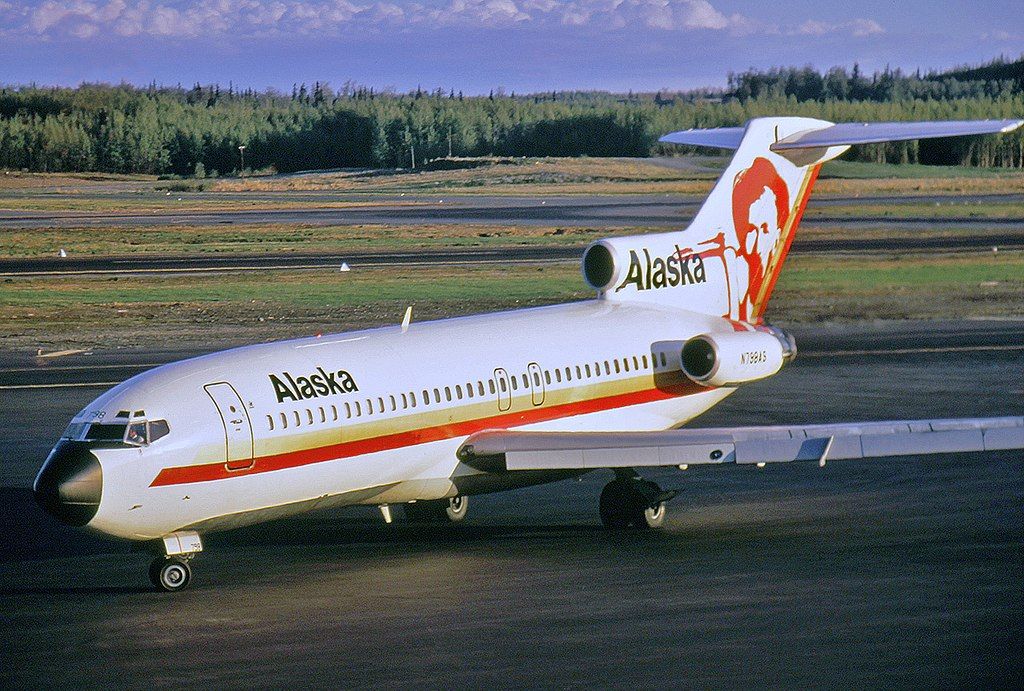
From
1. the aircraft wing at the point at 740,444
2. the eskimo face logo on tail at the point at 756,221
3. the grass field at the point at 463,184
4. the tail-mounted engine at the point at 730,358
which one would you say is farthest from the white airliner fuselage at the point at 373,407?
the grass field at the point at 463,184

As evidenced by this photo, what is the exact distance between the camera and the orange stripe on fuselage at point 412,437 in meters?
20.7

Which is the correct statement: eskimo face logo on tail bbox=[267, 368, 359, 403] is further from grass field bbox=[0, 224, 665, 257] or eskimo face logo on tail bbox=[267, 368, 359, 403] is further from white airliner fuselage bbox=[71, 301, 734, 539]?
grass field bbox=[0, 224, 665, 257]

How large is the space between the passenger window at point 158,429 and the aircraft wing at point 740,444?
4900 mm

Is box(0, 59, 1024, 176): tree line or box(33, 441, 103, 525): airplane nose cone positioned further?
box(0, 59, 1024, 176): tree line

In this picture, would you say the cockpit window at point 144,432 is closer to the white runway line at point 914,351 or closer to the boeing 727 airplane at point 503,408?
the boeing 727 airplane at point 503,408

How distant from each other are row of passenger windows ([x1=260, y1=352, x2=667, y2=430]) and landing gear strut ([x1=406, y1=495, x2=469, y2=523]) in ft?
7.89

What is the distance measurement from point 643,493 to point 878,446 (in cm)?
409

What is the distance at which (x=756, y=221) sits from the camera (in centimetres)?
2984

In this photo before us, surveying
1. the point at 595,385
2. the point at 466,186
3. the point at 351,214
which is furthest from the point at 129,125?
the point at 595,385

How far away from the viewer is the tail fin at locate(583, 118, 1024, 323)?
2791 cm

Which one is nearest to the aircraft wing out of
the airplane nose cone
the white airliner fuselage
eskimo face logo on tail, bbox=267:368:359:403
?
the white airliner fuselage

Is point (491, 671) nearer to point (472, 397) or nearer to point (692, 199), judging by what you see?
point (472, 397)

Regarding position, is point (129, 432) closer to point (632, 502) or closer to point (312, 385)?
point (312, 385)

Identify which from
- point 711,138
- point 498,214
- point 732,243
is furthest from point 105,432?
point 498,214
